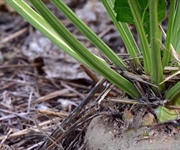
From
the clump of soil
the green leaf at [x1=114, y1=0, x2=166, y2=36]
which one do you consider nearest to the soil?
the clump of soil

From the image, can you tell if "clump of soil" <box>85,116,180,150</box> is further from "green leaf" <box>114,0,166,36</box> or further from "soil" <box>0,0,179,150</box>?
"green leaf" <box>114,0,166,36</box>

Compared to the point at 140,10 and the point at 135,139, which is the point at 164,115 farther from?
the point at 140,10

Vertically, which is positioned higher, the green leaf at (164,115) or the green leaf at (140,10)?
the green leaf at (140,10)

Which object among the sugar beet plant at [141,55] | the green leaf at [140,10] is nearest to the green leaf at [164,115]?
the sugar beet plant at [141,55]

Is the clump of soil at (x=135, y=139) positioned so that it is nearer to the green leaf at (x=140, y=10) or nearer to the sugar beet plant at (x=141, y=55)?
the sugar beet plant at (x=141, y=55)

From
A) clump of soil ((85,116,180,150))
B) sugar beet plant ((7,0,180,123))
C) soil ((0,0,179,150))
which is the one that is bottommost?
soil ((0,0,179,150))

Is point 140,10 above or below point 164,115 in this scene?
above

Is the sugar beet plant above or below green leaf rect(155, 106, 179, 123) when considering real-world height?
above

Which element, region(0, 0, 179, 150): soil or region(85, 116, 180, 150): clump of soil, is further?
region(0, 0, 179, 150): soil

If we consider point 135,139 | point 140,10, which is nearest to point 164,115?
point 135,139
